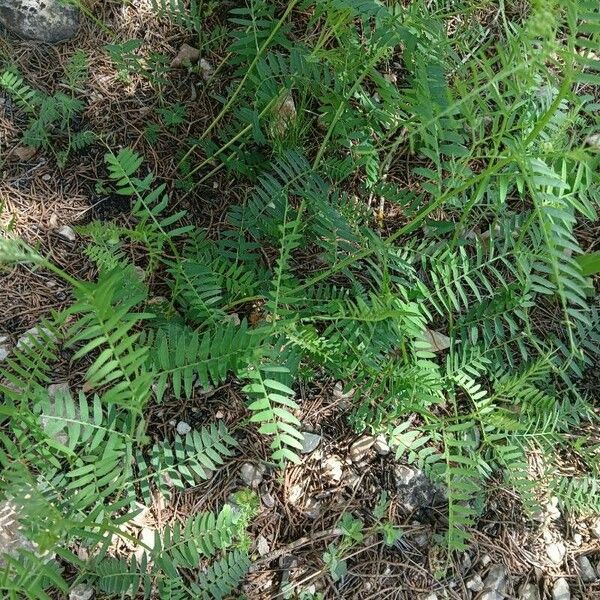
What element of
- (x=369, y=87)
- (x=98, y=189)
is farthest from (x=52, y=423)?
(x=369, y=87)

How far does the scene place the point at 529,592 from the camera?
6.45 ft

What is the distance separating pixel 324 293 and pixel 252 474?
0.57 meters

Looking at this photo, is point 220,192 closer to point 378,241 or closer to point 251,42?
point 251,42

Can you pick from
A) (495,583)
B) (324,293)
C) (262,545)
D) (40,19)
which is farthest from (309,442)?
(40,19)

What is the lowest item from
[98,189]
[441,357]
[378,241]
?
[441,357]

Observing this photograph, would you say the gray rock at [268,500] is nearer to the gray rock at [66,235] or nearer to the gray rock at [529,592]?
the gray rock at [529,592]

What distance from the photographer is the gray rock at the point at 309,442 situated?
78.5 inches

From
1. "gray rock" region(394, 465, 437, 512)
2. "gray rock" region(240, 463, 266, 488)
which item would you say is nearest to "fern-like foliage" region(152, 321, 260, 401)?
"gray rock" region(240, 463, 266, 488)

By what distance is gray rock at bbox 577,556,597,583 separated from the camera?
2.01m

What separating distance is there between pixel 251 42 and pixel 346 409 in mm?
1175

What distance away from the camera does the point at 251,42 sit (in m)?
2.05

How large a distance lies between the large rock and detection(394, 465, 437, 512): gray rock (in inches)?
71.1

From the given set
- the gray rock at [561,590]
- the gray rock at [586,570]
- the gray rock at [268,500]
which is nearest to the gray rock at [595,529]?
the gray rock at [586,570]

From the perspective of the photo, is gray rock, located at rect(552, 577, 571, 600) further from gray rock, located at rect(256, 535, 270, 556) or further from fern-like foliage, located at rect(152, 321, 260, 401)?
fern-like foliage, located at rect(152, 321, 260, 401)
